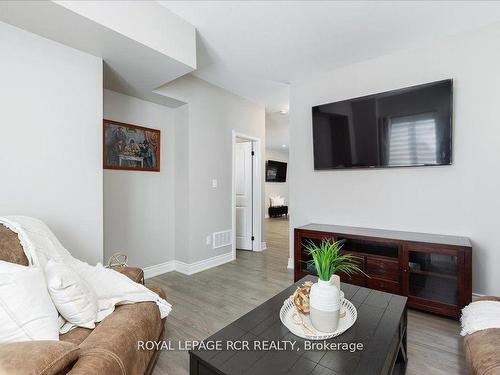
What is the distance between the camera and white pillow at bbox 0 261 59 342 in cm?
99

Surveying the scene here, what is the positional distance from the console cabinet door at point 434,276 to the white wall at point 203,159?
2.35m

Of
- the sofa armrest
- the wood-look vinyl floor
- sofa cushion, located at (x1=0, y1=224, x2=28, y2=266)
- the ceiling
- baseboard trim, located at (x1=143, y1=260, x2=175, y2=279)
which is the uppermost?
the ceiling

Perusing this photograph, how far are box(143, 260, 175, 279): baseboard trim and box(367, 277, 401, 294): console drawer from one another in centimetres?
242

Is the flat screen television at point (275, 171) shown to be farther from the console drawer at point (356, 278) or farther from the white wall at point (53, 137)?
the white wall at point (53, 137)

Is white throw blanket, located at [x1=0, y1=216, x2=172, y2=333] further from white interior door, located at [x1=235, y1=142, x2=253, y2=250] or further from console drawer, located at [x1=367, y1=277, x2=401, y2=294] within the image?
white interior door, located at [x1=235, y1=142, x2=253, y2=250]

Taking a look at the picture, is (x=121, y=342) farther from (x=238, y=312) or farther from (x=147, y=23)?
(x=147, y=23)

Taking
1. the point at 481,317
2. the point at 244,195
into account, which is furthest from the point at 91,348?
the point at 244,195

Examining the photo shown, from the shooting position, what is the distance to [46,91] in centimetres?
188

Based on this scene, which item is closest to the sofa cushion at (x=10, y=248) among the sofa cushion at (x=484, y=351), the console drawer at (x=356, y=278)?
the sofa cushion at (x=484, y=351)

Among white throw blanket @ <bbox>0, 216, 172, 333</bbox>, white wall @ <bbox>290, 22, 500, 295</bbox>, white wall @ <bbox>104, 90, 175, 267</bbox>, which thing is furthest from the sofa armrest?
white wall @ <bbox>290, 22, 500, 295</bbox>

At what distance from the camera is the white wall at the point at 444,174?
2.27 metres

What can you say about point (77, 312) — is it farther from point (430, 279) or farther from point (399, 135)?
point (399, 135)

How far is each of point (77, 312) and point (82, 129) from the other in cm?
146

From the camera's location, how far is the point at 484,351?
3.84ft
